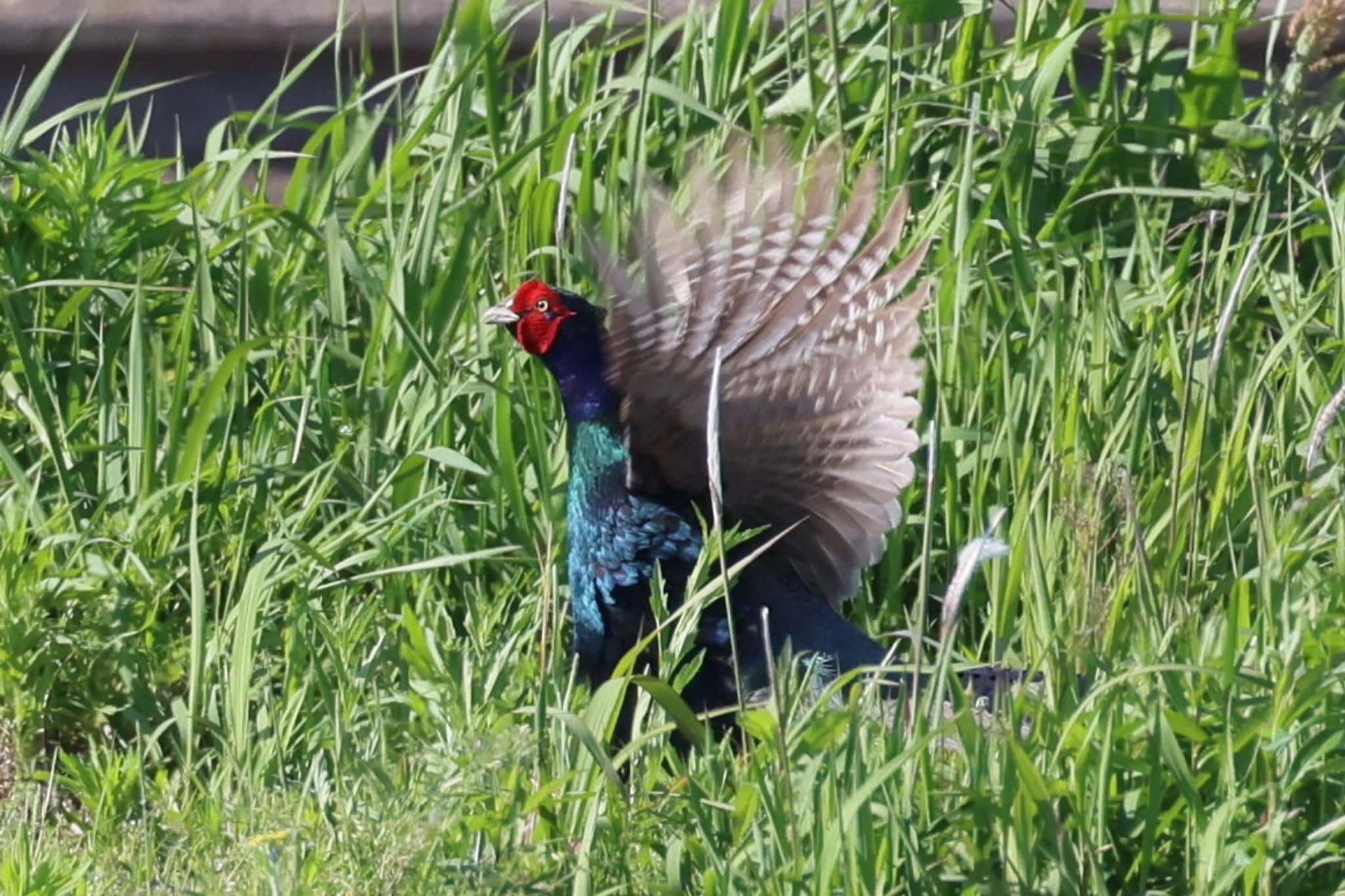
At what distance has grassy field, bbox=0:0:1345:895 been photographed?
2.72 m

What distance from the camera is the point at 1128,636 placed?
10.9ft

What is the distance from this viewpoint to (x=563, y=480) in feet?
13.4

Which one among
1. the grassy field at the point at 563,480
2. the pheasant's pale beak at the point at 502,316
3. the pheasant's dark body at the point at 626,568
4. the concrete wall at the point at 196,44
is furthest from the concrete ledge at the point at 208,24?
the pheasant's dark body at the point at 626,568

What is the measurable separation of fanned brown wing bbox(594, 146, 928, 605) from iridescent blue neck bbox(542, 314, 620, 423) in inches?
2.2

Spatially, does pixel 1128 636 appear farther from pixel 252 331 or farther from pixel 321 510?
pixel 252 331

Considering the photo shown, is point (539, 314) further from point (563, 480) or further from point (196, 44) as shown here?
point (196, 44)

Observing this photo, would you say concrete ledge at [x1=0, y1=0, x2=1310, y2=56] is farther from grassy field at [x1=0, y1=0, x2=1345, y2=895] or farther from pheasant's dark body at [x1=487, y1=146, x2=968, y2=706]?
pheasant's dark body at [x1=487, y1=146, x2=968, y2=706]

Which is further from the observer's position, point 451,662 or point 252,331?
point 252,331

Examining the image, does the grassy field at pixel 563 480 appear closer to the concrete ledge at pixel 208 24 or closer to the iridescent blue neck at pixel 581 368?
the iridescent blue neck at pixel 581 368

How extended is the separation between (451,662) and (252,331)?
1.29 m

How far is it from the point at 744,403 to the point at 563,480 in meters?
0.48

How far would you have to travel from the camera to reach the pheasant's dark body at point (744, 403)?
370 centimetres

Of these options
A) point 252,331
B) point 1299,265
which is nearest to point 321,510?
point 252,331

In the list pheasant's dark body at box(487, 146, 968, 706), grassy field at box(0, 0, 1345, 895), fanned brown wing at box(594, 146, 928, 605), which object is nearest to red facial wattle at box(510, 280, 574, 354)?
pheasant's dark body at box(487, 146, 968, 706)
